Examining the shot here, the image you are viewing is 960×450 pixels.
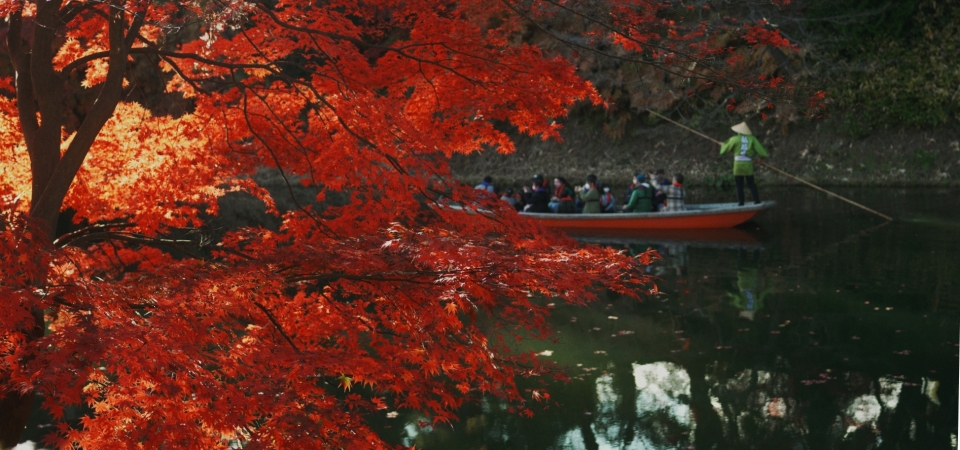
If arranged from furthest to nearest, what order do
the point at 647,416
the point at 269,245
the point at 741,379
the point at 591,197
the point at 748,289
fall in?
the point at 591,197 → the point at 748,289 → the point at 741,379 → the point at 647,416 → the point at 269,245

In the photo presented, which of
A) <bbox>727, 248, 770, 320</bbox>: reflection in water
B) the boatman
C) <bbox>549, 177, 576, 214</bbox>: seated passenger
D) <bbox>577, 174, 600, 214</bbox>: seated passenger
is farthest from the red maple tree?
the boatman

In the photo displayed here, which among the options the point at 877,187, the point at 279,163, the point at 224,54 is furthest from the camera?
the point at 877,187

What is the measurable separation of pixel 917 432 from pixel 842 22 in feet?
59.0

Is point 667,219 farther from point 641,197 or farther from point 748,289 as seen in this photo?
point 748,289

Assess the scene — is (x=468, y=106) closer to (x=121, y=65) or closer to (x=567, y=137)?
(x=121, y=65)

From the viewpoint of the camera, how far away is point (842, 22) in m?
21.9

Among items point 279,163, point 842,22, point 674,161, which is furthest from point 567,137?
point 279,163

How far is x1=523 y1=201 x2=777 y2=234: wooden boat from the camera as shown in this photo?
1569 cm

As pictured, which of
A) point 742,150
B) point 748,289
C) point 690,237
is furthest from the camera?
point 742,150

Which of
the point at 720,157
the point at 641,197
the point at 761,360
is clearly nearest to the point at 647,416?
the point at 761,360

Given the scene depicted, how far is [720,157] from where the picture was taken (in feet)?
76.9

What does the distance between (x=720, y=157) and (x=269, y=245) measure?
1942 cm

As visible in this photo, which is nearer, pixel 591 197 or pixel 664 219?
pixel 664 219

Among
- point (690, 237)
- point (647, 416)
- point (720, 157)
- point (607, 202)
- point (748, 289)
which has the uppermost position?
point (720, 157)
